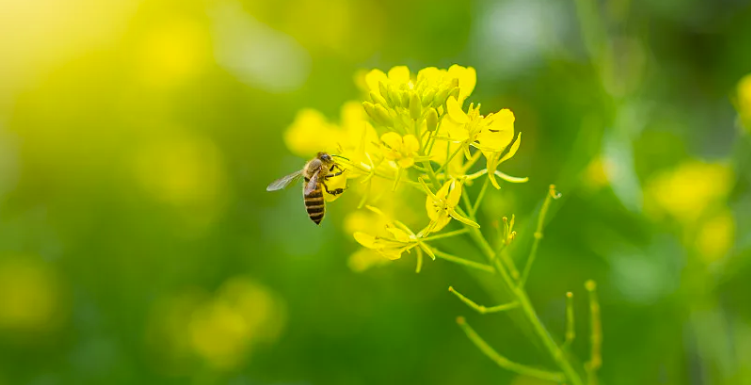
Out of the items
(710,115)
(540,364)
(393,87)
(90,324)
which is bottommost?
(90,324)

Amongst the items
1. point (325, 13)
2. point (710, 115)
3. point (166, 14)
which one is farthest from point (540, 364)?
point (166, 14)

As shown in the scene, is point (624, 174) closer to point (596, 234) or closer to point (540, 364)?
point (596, 234)

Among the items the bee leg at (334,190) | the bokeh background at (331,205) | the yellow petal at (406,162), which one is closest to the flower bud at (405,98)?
the yellow petal at (406,162)

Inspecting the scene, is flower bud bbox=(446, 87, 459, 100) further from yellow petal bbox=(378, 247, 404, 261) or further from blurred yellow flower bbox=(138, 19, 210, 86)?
blurred yellow flower bbox=(138, 19, 210, 86)

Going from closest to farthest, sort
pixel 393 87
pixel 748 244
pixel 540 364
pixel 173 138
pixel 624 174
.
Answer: pixel 393 87
pixel 748 244
pixel 624 174
pixel 540 364
pixel 173 138

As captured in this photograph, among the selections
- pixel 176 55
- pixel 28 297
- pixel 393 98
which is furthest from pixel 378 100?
pixel 176 55

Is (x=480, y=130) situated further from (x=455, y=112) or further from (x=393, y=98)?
(x=393, y=98)

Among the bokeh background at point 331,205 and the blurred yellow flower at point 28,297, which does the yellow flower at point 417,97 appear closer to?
the bokeh background at point 331,205

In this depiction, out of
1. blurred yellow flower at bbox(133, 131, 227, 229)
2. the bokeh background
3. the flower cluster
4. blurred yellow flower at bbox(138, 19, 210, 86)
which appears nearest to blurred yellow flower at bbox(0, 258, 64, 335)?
the bokeh background
